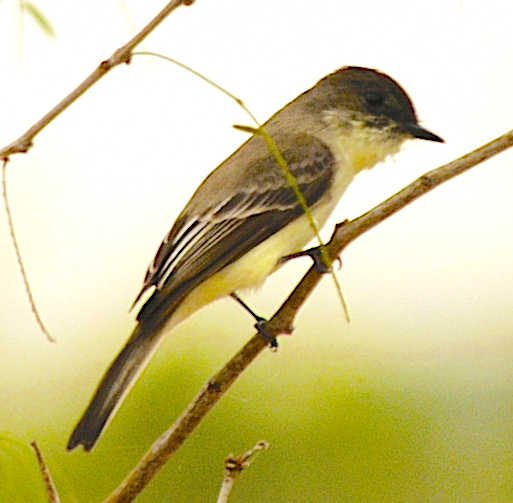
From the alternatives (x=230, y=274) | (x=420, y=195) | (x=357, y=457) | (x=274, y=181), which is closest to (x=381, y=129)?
(x=274, y=181)

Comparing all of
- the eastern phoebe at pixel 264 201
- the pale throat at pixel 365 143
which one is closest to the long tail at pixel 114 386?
the eastern phoebe at pixel 264 201

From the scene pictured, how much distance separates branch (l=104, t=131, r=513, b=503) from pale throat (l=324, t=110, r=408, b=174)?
36.0 inches

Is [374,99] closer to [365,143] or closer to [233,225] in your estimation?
[365,143]

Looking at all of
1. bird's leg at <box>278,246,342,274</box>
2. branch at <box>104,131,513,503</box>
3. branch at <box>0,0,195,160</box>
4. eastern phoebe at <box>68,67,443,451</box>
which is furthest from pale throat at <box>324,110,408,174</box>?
branch at <box>0,0,195,160</box>

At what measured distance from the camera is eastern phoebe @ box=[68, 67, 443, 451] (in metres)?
1.74

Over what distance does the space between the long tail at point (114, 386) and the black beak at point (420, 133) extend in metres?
0.85

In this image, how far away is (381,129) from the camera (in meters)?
2.18

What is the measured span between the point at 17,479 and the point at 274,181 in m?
1.27

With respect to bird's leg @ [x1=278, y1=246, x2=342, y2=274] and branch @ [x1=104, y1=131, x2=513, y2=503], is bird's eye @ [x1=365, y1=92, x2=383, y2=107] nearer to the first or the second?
bird's leg @ [x1=278, y1=246, x2=342, y2=274]

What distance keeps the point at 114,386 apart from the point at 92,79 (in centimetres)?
74

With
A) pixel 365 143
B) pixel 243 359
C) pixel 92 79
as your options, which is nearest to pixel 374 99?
pixel 365 143

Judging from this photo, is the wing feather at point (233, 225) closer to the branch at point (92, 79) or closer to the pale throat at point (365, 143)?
the pale throat at point (365, 143)

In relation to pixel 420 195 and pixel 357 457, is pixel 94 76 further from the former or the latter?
pixel 357 457

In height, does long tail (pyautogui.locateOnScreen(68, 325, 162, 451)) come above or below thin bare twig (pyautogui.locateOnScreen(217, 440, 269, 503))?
above
